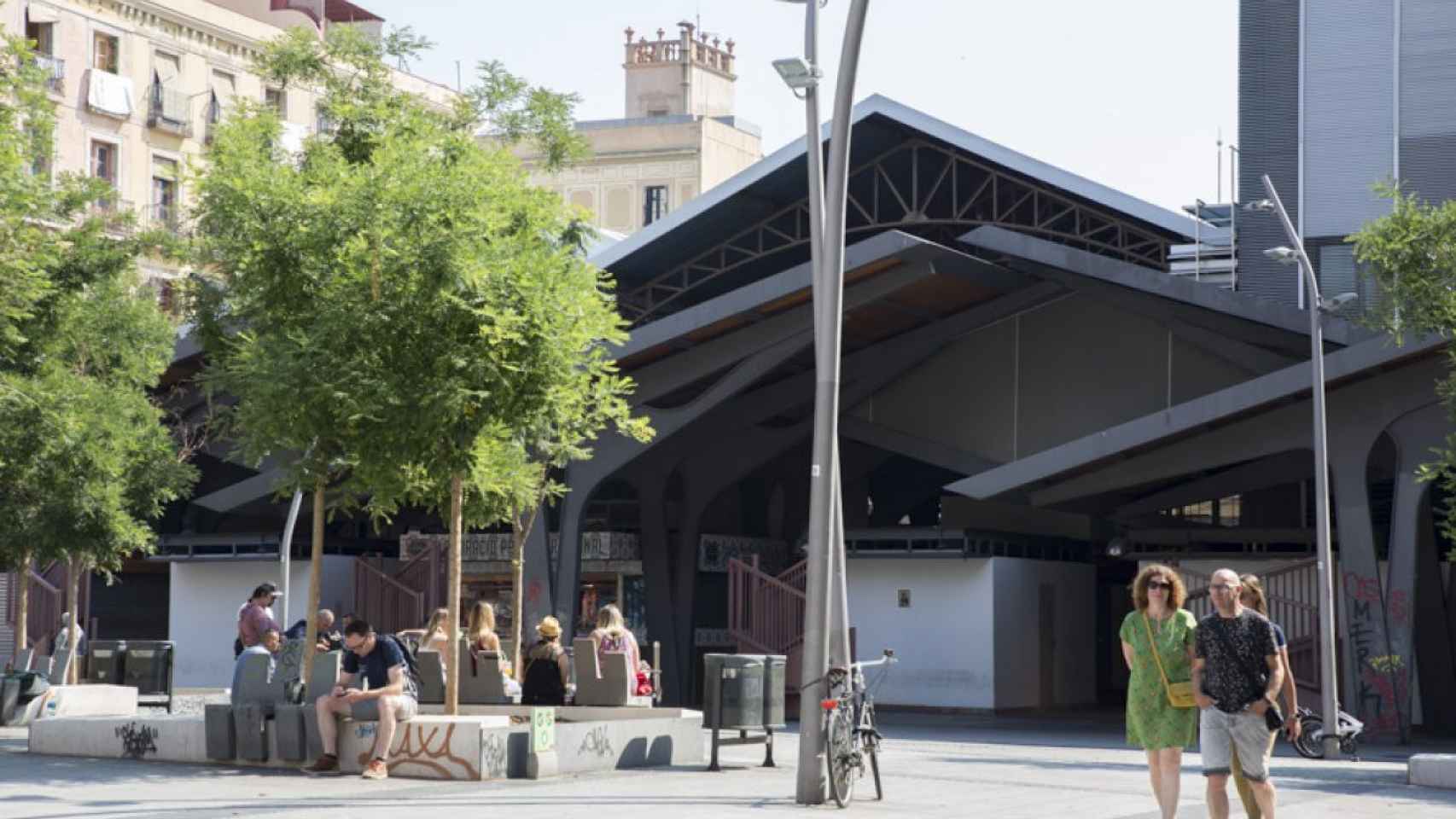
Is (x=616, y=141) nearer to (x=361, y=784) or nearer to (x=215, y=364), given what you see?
(x=215, y=364)

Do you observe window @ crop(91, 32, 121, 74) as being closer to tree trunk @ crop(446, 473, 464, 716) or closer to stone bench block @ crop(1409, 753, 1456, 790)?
tree trunk @ crop(446, 473, 464, 716)

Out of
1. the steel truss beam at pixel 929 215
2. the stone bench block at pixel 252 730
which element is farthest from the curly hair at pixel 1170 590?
the steel truss beam at pixel 929 215

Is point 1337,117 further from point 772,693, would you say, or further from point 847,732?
point 847,732

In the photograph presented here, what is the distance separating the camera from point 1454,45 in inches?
1325

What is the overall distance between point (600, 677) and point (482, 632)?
161cm

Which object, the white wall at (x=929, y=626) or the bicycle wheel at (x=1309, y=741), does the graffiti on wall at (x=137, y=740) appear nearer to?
the bicycle wheel at (x=1309, y=741)

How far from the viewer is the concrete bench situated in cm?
2050

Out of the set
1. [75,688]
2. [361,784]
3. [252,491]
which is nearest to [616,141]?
[252,491]

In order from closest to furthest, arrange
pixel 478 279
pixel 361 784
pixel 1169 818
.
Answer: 1. pixel 1169 818
2. pixel 361 784
3. pixel 478 279

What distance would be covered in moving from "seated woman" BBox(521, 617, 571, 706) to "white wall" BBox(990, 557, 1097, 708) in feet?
50.1

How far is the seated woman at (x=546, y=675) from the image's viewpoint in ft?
67.9

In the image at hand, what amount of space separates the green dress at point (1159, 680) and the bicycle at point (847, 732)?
343cm

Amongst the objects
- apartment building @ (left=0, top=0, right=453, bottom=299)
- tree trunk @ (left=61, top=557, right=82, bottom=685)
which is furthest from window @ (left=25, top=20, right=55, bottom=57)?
tree trunk @ (left=61, top=557, right=82, bottom=685)

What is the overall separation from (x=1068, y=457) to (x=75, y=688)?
48.4ft
